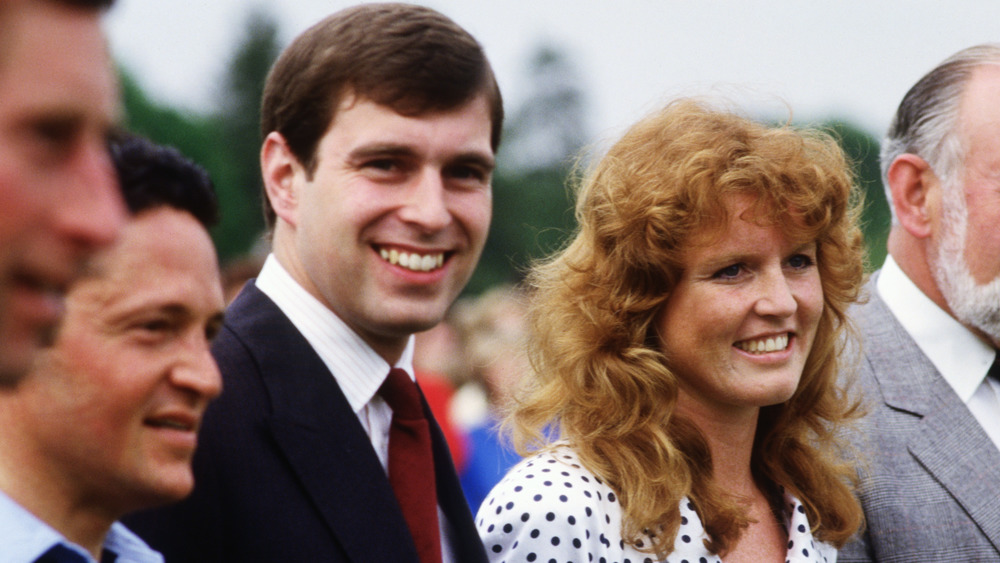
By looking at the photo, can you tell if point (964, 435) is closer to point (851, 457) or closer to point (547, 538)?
point (851, 457)

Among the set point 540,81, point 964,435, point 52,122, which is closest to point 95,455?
point 52,122

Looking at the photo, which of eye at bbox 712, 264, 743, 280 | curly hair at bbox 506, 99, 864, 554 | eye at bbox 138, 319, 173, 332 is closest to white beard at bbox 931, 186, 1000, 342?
curly hair at bbox 506, 99, 864, 554

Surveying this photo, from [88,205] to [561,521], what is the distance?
2156mm

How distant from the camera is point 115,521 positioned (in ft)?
6.15

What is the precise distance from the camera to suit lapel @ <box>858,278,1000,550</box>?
360cm

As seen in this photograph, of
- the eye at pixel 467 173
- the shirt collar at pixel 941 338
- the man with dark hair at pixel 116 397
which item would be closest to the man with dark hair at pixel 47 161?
the man with dark hair at pixel 116 397

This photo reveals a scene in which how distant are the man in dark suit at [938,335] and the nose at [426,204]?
201cm

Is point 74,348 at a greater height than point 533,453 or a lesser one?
greater

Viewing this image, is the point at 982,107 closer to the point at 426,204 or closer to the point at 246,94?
the point at 426,204

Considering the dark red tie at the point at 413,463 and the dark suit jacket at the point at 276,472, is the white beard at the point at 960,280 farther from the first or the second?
the dark suit jacket at the point at 276,472

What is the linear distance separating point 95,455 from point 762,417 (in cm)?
242

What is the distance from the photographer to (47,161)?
828mm

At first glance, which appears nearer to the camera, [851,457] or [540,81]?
[851,457]

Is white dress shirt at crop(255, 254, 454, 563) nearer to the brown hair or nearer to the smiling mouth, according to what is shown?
the brown hair
